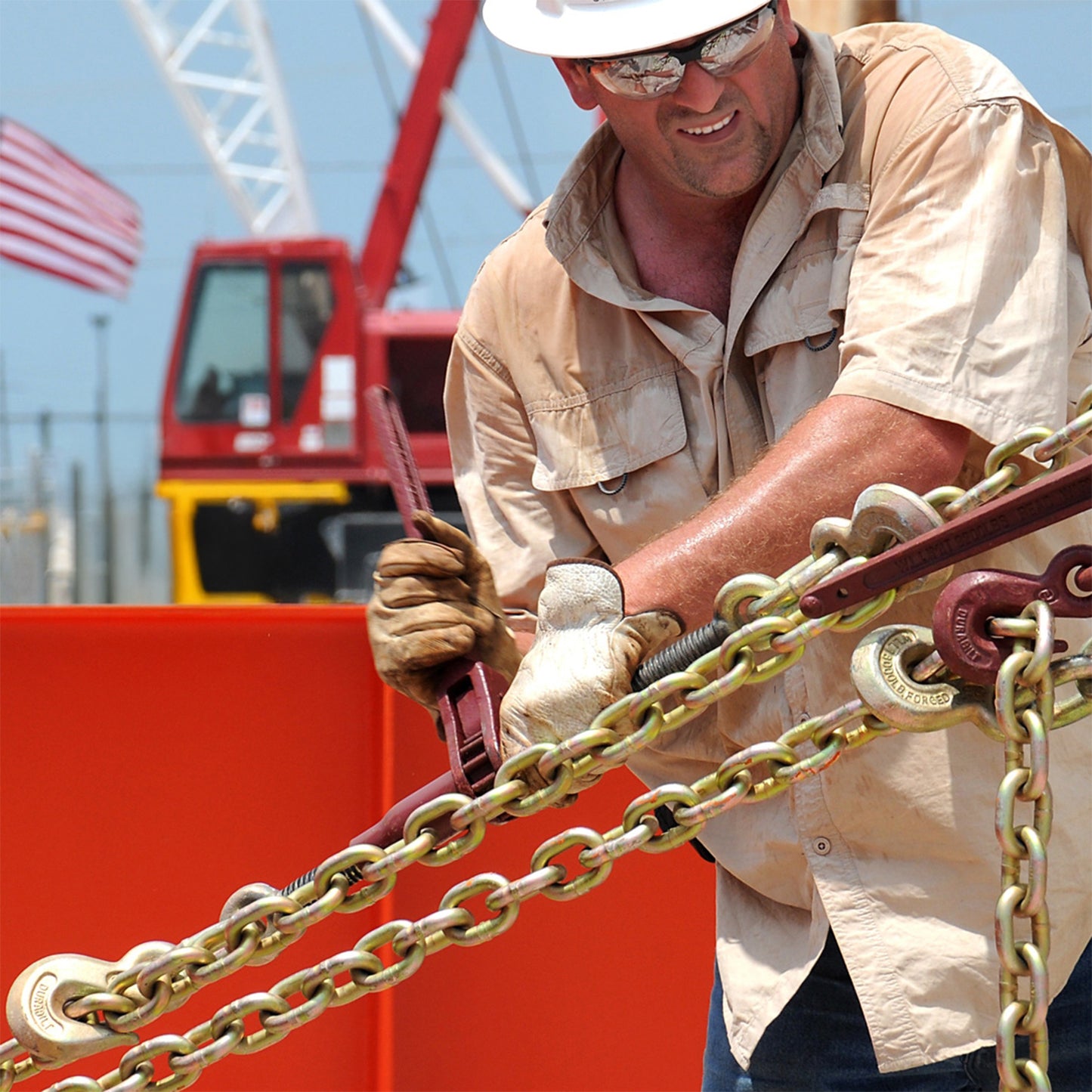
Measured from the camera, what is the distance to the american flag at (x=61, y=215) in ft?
50.9

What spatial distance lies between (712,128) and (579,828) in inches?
41.7

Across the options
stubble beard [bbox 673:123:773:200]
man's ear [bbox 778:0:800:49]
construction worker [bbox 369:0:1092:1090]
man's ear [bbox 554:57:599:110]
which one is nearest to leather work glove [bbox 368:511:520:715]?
construction worker [bbox 369:0:1092:1090]

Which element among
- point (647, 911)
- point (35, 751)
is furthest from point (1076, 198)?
point (35, 751)

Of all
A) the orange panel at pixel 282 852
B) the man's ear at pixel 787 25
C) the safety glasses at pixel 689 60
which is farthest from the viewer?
the orange panel at pixel 282 852

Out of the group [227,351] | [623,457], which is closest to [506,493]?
[623,457]

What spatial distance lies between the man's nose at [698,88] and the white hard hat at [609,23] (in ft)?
0.16

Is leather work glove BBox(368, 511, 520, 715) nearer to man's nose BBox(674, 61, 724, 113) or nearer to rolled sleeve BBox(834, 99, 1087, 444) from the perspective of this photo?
rolled sleeve BBox(834, 99, 1087, 444)

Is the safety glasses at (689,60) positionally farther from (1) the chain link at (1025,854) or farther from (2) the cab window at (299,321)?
(2) the cab window at (299,321)

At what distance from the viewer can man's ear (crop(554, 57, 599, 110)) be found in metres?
2.06

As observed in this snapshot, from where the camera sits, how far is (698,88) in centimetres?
188

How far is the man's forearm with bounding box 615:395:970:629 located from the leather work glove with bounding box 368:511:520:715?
0.22m

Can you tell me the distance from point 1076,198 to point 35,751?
82.9 inches

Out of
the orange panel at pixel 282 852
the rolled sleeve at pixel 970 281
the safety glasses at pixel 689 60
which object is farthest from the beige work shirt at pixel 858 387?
the orange panel at pixel 282 852

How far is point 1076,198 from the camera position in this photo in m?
1.88
